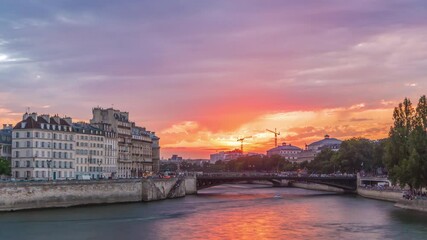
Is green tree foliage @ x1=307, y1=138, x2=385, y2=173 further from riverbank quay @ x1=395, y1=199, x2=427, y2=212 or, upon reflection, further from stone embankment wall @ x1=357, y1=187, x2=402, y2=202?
riverbank quay @ x1=395, y1=199, x2=427, y2=212

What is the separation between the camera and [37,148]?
9200 centimetres

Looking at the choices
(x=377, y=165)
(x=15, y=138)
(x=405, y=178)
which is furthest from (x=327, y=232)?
(x=377, y=165)

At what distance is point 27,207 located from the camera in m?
66.6

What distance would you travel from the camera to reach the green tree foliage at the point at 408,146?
67625 millimetres

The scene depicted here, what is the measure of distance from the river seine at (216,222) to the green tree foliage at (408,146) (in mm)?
3993

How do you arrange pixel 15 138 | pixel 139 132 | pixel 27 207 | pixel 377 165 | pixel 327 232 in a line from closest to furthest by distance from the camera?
pixel 327 232
pixel 27 207
pixel 15 138
pixel 377 165
pixel 139 132

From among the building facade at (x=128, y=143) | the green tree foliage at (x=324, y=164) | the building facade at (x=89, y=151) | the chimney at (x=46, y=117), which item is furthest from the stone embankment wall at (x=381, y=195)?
the chimney at (x=46, y=117)

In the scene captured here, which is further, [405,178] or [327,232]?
[405,178]

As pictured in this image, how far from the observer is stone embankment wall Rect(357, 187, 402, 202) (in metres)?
80.2

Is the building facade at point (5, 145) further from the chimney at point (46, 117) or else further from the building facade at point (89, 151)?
the building facade at point (89, 151)

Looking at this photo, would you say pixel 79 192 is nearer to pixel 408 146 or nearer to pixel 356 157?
pixel 408 146

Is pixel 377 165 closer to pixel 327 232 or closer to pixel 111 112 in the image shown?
pixel 111 112

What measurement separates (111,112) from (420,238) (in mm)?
82617

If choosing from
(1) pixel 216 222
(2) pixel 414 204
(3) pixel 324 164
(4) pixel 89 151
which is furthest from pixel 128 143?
(1) pixel 216 222
